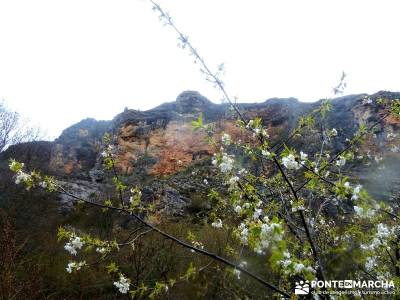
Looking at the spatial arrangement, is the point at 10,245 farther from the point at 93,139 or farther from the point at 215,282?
the point at 93,139

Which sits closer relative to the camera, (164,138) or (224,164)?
(224,164)

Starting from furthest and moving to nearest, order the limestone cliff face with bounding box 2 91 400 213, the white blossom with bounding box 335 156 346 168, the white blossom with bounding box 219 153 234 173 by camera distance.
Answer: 1. the limestone cliff face with bounding box 2 91 400 213
2. the white blossom with bounding box 335 156 346 168
3. the white blossom with bounding box 219 153 234 173

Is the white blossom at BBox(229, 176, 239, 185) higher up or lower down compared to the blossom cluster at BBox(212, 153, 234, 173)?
lower down

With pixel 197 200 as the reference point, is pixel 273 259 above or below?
above

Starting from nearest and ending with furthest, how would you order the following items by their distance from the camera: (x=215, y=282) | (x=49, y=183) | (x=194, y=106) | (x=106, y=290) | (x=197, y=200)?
(x=49, y=183)
(x=215, y=282)
(x=106, y=290)
(x=197, y=200)
(x=194, y=106)

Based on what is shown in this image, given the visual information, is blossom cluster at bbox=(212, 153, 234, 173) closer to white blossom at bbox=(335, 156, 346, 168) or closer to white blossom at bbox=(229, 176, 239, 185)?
white blossom at bbox=(229, 176, 239, 185)

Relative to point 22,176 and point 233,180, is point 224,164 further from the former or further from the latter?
point 22,176

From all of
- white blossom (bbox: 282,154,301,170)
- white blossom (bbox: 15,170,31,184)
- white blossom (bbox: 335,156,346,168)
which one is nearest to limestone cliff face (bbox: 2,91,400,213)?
white blossom (bbox: 15,170,31,184)

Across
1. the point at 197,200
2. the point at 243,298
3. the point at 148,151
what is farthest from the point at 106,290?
the point at 148,151

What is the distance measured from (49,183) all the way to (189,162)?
23161 mm

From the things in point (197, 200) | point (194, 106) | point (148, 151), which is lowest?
point (197, 200)

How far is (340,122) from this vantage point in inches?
909

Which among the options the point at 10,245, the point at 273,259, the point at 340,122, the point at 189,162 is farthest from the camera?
the point at 189,162

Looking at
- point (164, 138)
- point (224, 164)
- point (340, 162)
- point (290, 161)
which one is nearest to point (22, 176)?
point (224, 164)
